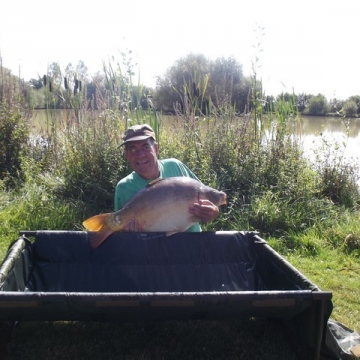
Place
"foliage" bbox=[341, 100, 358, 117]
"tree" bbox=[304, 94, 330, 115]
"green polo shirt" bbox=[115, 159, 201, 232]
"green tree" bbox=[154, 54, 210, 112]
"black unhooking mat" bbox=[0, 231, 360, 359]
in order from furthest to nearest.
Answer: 1. "tree" bbox=[304, 94, 330, 115]
2. "foliage" bbox=[341, 100, 358, 117]
3. "green tree" bbox=[154, 54, 210, 112]
4. "green polo shirt" bbox=[115, 159, 201, 232]
5. "black unhooking mat" bbox=[0, 231, 360, 359]

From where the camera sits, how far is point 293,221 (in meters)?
3.72

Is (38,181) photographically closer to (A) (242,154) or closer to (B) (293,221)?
(A) (242,154)

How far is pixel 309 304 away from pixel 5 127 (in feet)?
15.1

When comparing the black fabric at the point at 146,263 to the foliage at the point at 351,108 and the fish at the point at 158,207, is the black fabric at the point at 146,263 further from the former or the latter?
the foliage at the point at 351,108

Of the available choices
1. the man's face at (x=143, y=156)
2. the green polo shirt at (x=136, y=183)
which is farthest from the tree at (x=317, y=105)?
the man's face at (x=143, y=156)

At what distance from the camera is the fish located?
1968 mm

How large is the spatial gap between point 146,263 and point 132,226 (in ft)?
0.79

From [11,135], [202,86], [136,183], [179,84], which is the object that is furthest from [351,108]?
[136,183]

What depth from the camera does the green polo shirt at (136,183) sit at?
2.32m

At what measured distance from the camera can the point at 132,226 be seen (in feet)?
6.90

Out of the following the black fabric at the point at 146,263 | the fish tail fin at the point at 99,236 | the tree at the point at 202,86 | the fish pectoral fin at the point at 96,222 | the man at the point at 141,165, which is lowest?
the black fabric at the point at 146,263

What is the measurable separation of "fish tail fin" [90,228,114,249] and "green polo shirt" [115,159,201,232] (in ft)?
1.11

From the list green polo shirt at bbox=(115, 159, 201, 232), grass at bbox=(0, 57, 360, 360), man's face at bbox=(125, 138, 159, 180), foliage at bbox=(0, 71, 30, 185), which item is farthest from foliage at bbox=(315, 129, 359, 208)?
foliage at bbox=(0, 71, 30, 185)

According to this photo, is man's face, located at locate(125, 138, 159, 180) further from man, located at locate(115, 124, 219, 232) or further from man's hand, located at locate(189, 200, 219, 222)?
man's hand, located at locate(189, 200, 219, 222)
